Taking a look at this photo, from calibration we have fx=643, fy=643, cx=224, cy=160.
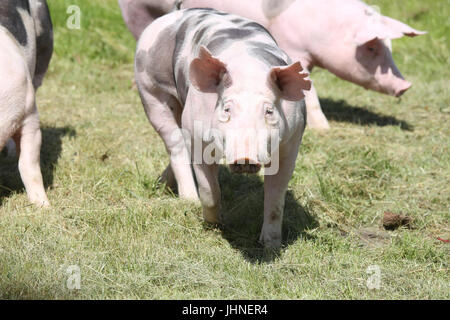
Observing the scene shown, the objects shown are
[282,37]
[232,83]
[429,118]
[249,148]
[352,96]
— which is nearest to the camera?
[249,148]

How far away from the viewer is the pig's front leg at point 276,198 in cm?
298

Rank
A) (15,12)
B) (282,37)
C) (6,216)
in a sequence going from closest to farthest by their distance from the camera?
(6,216) < (15,12) < (282,37)

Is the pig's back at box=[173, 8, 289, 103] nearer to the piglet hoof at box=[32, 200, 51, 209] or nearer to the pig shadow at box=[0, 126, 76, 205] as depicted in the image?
the piglet hoof at box=[32, 200, 51, 209]

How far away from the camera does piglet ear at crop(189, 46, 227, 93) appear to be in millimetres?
2533

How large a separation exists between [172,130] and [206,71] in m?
1.17

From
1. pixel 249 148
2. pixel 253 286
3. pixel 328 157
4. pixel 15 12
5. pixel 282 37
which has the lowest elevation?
pixel 328 157

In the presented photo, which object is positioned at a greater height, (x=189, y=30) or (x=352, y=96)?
(x=189, y=30)

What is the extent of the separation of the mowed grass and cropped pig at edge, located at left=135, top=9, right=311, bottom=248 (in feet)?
0.82

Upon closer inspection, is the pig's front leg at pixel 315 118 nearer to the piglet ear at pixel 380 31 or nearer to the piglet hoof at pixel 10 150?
the piglet ear at pixel 380 31

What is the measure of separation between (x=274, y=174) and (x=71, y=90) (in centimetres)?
361

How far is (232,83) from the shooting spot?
2.53m

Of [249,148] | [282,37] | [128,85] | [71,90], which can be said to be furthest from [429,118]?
[249,148]

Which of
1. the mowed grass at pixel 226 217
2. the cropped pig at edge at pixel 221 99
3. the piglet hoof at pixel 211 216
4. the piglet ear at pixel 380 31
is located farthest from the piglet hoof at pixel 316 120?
the piglet hoof at pixel 211 216
